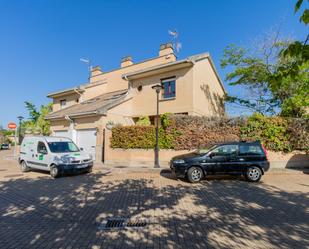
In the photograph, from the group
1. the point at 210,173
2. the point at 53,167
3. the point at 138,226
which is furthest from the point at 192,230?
the point at 53,167

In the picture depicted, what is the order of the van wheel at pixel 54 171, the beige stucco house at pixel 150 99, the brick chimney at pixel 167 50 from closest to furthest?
the van wheel at pixel 54 171
the beige stucco house at pixel 150 99
the brick chimney at pixel 167 50

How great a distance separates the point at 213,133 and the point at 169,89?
5.41 metres

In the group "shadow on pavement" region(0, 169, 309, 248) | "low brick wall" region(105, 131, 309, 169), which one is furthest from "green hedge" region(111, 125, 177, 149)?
"shadow on pavement" region(0, 169, 309, 248)

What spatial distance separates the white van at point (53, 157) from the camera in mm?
10258

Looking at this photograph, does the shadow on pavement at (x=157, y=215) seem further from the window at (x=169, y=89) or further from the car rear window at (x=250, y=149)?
the window at (x=169, y=89)

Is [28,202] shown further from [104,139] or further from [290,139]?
[290,139]

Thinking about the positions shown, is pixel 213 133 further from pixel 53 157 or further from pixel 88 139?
pixel 88 139

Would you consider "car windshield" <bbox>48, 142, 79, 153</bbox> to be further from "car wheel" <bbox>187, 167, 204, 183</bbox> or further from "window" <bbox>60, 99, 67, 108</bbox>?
"window" <bbox>60, 99, 67, 108</bbox>

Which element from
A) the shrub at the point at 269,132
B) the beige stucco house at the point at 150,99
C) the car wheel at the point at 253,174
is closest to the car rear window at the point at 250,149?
the car wheel at the point at 253,174

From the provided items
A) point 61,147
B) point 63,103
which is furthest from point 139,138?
point 63,103

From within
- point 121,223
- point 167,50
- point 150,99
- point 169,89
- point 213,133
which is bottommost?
point 121,223

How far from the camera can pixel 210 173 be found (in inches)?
357

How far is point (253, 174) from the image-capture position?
9109mm

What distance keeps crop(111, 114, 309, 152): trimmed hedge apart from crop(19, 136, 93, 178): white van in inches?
146
